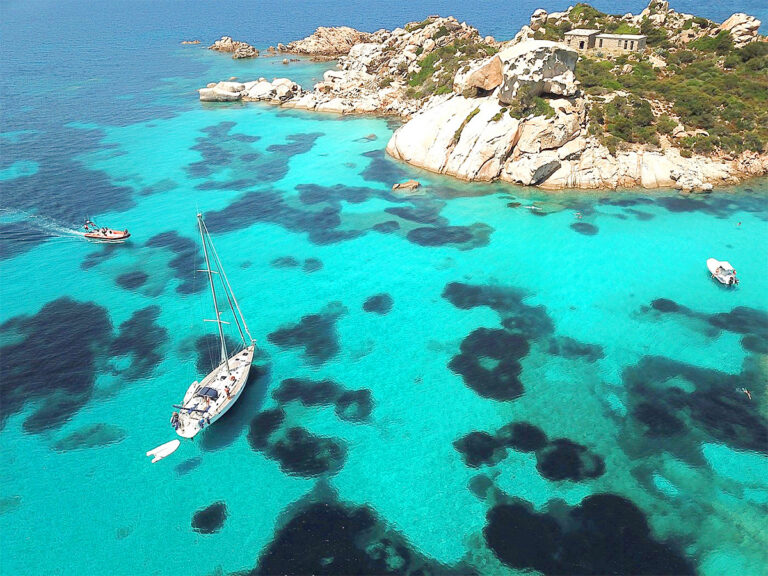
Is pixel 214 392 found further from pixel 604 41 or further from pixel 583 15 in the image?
pixel 583 15

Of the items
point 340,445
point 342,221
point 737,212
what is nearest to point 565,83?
point 737,212

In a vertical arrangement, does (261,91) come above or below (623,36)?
below

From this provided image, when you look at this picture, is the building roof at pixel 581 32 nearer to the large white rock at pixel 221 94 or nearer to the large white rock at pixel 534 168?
the large white rock at pixel 534 168

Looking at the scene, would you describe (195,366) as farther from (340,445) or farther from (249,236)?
(249,236)

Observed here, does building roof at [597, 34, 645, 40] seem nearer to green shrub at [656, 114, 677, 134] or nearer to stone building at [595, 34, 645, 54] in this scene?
stone building at [595, 34, 645, 54]

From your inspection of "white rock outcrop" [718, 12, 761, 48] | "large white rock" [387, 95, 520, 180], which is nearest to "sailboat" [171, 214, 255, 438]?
"large white rock" [387, 95, 520, 180]

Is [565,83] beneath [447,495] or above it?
above

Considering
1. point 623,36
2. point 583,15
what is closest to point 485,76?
point 623,36
